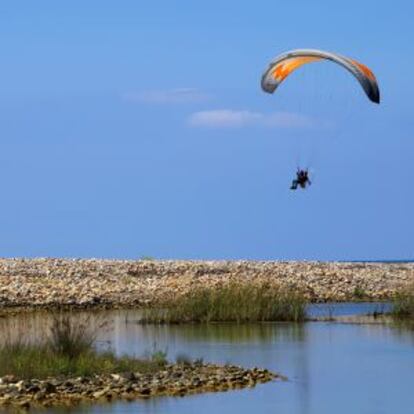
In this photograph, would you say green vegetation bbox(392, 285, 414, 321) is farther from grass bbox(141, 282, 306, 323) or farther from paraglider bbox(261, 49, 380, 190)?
paraglider bbox(261, 49, 380, 190)

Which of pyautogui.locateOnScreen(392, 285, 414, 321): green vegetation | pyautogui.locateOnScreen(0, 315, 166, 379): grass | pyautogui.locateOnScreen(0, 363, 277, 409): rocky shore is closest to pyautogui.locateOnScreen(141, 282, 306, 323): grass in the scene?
pyautogui.locateOnScreen(392, 285, 414, 321): green vegetation

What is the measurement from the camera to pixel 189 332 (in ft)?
95.2

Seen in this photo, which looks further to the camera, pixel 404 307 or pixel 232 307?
pixel 404 307

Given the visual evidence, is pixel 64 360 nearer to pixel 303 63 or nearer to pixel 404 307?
pixel 303 63

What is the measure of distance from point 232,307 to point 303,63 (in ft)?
20.6

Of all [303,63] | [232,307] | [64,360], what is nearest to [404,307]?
[232,307]

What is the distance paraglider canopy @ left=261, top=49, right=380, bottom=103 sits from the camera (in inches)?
992

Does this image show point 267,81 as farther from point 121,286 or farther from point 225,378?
point 121,286

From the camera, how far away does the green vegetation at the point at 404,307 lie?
32438 millimetres

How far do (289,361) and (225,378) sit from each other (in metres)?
3.61

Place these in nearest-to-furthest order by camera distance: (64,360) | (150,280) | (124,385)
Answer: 1. (124,385)
2. (64,360)
3. (150,280)

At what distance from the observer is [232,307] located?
1241 inches

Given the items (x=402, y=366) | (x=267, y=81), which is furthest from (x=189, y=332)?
(x=402, y=366)

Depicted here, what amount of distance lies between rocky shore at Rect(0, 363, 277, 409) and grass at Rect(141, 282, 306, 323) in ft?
36.3
